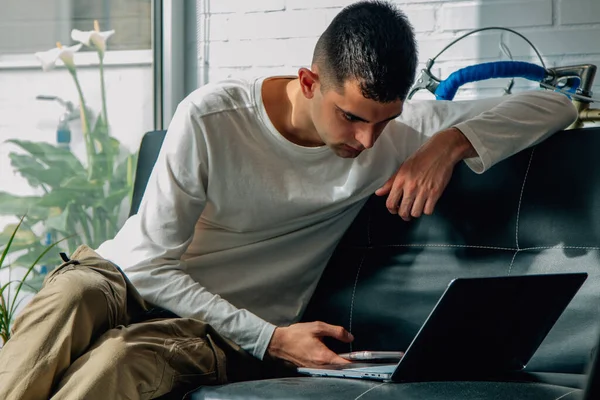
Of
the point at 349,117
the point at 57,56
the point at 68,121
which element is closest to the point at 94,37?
the point at 57,56

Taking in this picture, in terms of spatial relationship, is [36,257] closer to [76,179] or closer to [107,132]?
[76,179]

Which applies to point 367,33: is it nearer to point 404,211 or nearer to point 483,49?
point 404,211

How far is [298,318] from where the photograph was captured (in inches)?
77.3

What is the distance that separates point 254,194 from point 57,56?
1.05 metres

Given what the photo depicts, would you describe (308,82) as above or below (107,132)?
above

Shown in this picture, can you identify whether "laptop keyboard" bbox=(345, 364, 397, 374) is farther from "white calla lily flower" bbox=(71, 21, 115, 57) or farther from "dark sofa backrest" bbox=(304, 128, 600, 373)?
"white calla lily flower" bbox=(71, 21, 115, 57)

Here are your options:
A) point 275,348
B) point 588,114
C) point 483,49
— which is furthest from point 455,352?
point 483,49

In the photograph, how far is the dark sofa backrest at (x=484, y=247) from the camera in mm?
1729

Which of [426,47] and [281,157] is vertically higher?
[426,47]

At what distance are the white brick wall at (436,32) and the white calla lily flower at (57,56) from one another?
0.48 metres

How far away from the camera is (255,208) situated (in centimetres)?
188

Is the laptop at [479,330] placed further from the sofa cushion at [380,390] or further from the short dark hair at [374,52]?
the short dark hair at [374,52]

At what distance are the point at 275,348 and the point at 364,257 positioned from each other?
39 cm

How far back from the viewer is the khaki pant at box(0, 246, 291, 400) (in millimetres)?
1392
